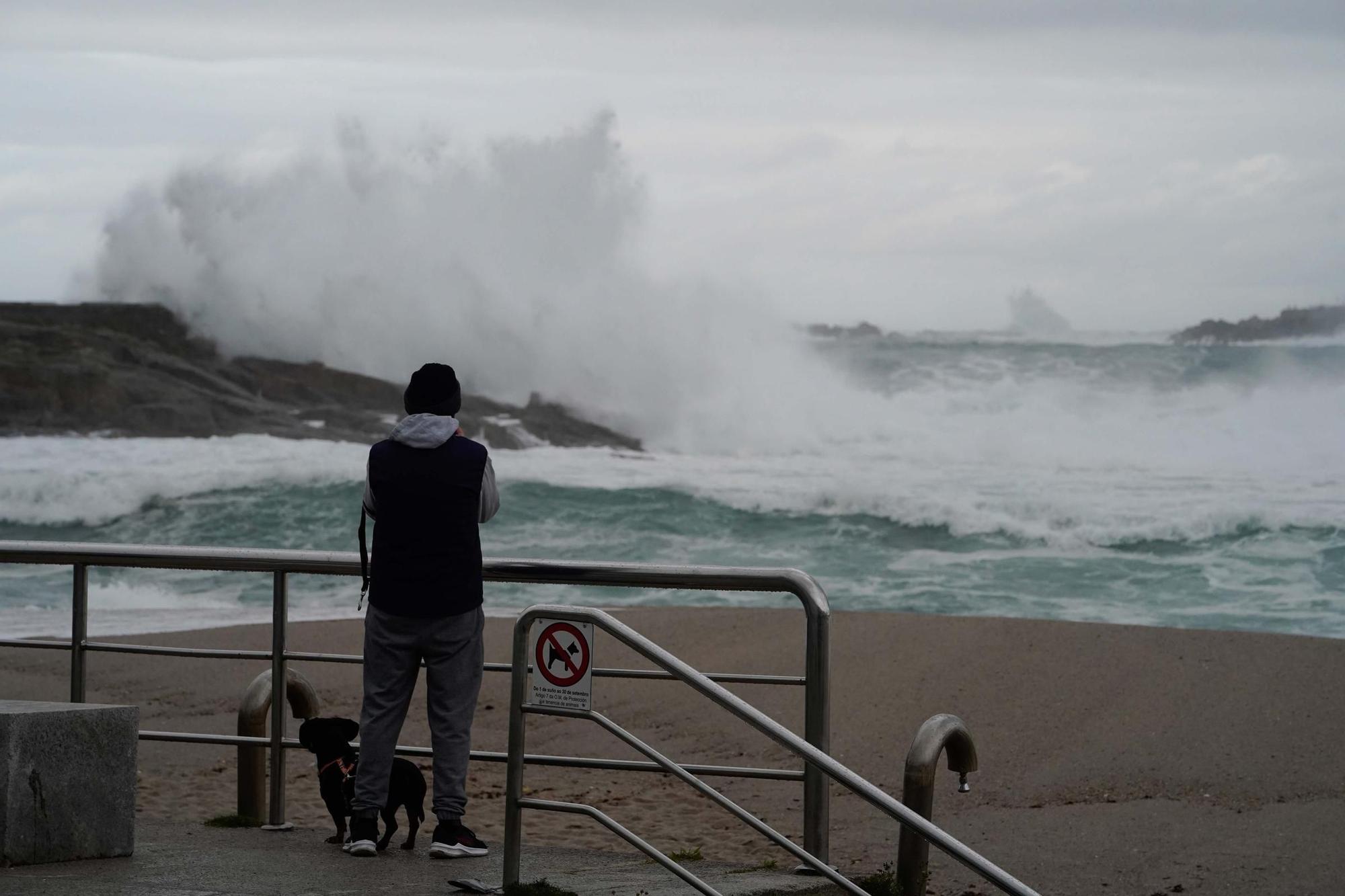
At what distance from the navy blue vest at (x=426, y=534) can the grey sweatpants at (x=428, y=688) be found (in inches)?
2.8

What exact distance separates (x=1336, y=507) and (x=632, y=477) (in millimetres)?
11095

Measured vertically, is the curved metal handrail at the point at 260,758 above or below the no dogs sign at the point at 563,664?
below

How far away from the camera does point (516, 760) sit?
A: 13.3 ft

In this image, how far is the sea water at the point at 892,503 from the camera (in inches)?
653

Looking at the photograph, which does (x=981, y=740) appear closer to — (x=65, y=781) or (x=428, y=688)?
(x=428, y=688)

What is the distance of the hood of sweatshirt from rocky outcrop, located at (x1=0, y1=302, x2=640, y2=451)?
964 inches

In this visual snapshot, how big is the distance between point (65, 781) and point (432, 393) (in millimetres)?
1565

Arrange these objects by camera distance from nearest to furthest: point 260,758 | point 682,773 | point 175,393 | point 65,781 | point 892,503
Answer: point 682,773 < point 65,781 < point 260,758 < point 892,503 < point 175,393

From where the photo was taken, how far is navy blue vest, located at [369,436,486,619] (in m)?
4.29

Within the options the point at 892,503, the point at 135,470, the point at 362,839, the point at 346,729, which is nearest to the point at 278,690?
the point at 346,729

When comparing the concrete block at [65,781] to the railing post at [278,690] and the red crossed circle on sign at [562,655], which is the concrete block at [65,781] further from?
the red crossed circle on sign at [562,655]

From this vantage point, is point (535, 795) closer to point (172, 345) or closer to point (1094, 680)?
point (1094, 680)

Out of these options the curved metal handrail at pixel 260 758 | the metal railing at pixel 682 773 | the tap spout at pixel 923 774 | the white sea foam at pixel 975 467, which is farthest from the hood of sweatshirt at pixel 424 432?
the white sea foam at pixel 975 467

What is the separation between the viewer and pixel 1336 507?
2131cm
